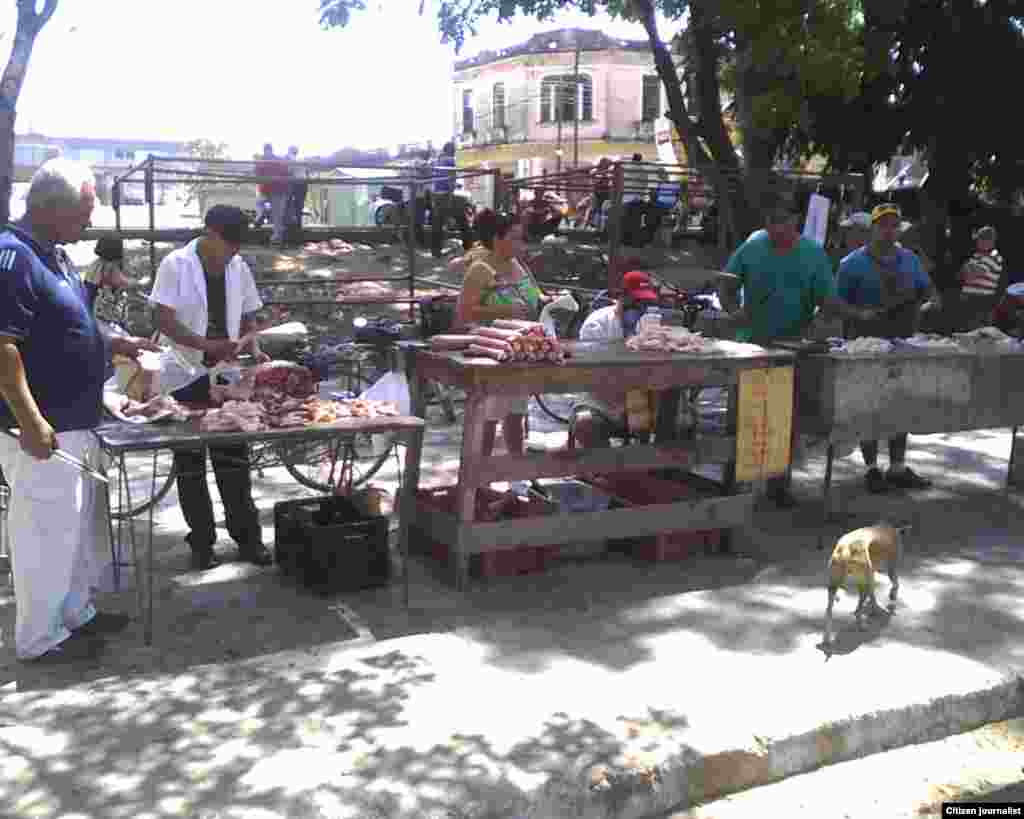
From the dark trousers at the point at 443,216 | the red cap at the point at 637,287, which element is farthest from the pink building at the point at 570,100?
the red cap at the point at 637,287

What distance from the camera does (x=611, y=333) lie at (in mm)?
7473

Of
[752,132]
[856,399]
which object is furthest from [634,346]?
[752,132]

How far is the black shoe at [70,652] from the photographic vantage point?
4.57 metres

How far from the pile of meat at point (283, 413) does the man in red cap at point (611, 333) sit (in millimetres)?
1733

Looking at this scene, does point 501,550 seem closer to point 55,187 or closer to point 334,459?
point 334,459

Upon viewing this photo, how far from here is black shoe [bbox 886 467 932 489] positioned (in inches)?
312

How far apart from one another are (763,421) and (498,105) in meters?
52.3

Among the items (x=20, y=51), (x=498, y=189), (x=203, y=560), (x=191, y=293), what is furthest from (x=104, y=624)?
(x=20, y=51)

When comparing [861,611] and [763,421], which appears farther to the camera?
[763,421]

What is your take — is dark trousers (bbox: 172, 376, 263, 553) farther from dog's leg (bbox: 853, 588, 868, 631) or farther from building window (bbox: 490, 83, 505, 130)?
building window (bbox: 490, 83, 505, 130)

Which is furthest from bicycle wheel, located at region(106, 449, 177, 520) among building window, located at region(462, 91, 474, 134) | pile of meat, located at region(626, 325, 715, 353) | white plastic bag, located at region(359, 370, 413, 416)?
building window, located at region(462, 91, 474, 134)

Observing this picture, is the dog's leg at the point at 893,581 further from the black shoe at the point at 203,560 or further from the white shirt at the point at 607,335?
the black shoe at the point at 203,560

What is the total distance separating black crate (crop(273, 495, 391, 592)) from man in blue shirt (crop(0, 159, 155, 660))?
1.17 metres

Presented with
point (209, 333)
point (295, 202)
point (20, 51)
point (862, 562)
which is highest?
point (20, 51)
